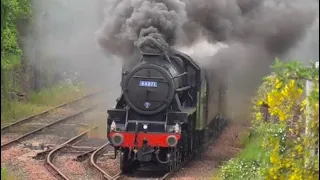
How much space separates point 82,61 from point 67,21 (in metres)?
3.72

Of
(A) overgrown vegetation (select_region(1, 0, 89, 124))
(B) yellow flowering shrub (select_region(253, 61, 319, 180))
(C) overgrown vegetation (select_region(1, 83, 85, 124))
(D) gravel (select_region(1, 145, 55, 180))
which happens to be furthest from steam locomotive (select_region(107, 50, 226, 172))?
(C) overgrown vegetation (select_region(1, 83, 85, 124))

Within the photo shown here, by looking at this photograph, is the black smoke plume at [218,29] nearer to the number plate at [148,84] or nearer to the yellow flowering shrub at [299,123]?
the number plate at [148,84]

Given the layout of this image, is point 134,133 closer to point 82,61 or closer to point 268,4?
point 268,4

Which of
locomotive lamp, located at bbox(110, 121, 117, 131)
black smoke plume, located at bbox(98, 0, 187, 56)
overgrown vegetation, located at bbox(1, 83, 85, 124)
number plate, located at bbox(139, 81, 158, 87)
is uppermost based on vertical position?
black smoke plume, located at bbox(98, 0, 187, 56)

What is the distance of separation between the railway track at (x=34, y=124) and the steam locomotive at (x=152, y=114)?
4.29 meters

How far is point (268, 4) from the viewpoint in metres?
16.1

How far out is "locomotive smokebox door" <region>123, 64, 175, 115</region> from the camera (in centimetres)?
1170

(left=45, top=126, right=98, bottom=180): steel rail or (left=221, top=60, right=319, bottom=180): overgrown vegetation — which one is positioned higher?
(left=221, top=60, right=319, bottom=180): overgrown vegetation

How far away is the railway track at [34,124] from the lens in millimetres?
16627

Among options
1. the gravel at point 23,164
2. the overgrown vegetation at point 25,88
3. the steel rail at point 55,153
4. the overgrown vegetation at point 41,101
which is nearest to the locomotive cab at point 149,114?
the steel rail at point 55,153

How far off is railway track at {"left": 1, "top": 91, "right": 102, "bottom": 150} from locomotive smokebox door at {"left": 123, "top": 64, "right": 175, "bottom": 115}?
4613 millimetres

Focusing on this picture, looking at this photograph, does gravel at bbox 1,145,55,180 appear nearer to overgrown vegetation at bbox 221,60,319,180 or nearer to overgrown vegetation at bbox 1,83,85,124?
overgrown vegetation at bbox 1,83,85,124

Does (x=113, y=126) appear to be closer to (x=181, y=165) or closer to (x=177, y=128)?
(x=177, y=128)

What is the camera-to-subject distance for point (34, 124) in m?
19.2
